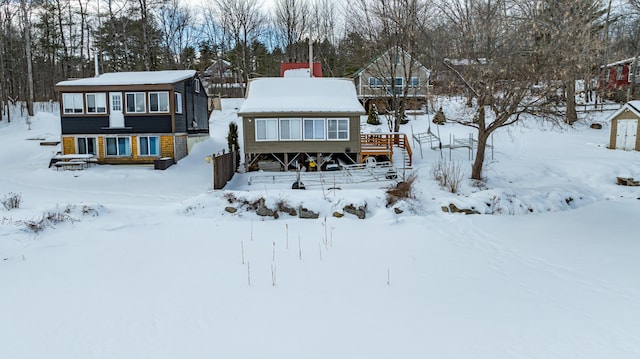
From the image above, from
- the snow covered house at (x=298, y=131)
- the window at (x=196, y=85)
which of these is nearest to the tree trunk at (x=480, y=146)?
the snow covered house at (x=298, y=131)

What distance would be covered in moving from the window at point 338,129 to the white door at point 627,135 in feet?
46.7

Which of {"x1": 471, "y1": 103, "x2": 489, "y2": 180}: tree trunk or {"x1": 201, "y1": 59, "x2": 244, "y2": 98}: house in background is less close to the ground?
{"x1": 201, "y1": 59, "x2": 244, "y2": 98}: house in background

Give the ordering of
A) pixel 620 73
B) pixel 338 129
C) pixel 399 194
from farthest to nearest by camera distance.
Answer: pixel 620 73 → pixel 338 129 → pixel 399 194

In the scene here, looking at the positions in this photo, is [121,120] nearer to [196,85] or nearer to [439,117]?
[196,85]

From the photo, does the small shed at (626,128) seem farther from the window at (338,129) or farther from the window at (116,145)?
the window at (116,145)

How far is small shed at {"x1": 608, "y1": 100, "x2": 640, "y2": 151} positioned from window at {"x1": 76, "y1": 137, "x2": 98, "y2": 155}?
26921 millimetres

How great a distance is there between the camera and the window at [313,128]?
67.3 ft

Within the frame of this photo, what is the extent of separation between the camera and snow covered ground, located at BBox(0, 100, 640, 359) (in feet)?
16.3

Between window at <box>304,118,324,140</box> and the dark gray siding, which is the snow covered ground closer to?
window at <box>304,118,324,140</box>

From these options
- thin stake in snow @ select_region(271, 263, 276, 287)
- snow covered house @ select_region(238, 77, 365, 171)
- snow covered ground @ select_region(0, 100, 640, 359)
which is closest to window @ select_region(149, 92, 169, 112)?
snow covered house @ select_region(238, 77, 365, 171)

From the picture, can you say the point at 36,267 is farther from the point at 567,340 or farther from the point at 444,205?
the point at 444,205

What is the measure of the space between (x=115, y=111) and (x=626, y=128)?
26.1 meters

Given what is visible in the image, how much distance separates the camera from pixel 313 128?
810 inches

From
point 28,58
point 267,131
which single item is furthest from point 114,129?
point 28,58
